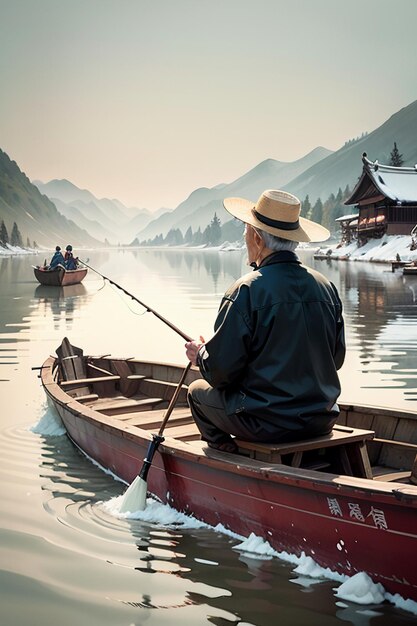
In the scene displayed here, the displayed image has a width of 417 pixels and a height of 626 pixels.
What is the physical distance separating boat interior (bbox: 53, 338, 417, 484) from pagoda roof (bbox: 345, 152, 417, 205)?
46.8 m

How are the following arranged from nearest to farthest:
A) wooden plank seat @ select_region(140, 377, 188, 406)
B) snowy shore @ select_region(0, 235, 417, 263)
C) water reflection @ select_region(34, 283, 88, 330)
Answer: wooden plank seat @ select_region(140, 377, 188, 406) → water reflection @ select_region(34, 283, 88, 330) → snowy shore @ select_region(0, 235, 417, 263)

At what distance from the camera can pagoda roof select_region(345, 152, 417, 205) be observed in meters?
53.8

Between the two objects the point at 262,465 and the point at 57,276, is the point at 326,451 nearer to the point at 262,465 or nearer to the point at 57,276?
the point at 262,465

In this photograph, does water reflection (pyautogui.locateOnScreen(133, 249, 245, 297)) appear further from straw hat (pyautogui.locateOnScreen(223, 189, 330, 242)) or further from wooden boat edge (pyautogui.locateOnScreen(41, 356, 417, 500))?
straw hat (pyautogui.locateOnScreen(223, 189, 330, 242))

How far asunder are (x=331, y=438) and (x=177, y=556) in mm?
1345

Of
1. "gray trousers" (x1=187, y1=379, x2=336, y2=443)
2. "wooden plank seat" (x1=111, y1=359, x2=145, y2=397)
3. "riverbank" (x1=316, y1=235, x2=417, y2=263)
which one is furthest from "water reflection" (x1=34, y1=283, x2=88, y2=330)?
"riverbank" (x1=316, y1=235, x2=417, y2=263)

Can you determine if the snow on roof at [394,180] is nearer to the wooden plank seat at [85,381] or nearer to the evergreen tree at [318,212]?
the wooden plank seat at [85,381]

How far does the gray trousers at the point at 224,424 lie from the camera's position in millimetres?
4750

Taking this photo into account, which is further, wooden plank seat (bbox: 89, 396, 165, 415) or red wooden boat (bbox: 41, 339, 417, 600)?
wooden plank seat (bbox: 89, 396, 165, 415)

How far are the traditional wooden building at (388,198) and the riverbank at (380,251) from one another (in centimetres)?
91

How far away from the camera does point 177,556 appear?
500cm

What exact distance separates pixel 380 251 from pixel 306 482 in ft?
169

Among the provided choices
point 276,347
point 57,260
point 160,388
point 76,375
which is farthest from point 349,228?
point 276,347

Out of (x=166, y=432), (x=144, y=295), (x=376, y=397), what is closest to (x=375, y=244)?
(x=144, y=295)
